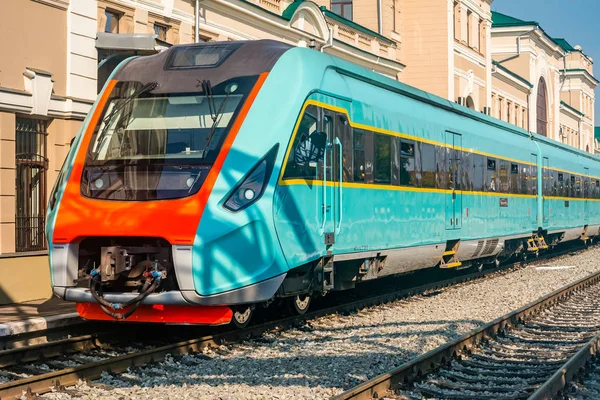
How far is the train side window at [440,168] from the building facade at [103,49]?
509 centimetres

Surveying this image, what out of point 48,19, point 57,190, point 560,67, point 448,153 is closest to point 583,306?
point 448,153

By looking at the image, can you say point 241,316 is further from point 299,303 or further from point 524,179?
point 524,179

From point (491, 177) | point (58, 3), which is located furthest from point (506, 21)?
point (58, 3)

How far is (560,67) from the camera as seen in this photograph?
219 feet

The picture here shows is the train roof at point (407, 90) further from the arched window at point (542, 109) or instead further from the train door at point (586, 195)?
the arched window at point (542, 109)

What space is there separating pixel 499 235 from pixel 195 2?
26.8ft

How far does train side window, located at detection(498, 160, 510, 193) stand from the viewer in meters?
18.7

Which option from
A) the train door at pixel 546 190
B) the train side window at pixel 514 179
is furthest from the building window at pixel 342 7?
the train side window at pixel 514 179

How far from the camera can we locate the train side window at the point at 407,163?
41.7 ft

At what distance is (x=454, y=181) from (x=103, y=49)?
21.8ft

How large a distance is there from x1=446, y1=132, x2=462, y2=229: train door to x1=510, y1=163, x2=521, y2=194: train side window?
431 centimetres

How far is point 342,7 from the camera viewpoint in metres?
32.8

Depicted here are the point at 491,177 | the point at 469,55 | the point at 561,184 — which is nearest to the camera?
the point at 491,177

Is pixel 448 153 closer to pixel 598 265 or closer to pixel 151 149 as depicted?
pixel 151 149
